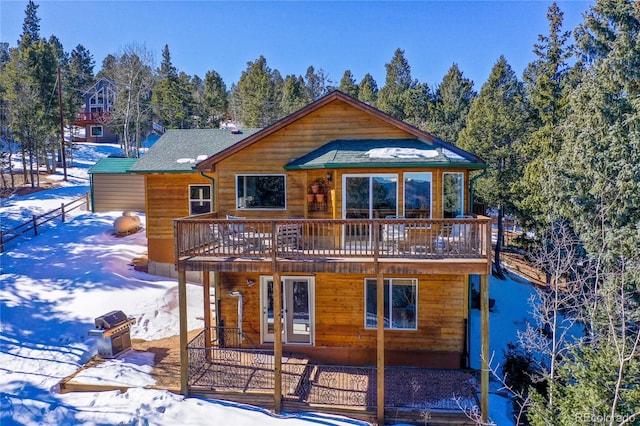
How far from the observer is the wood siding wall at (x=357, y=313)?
35.8 ft

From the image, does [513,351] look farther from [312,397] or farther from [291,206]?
[291,206]

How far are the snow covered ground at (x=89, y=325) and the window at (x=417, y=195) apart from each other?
15.6 feet

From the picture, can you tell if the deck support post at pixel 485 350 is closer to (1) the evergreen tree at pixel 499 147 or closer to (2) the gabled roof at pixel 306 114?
(2) the gabled roof at pixel 306 114

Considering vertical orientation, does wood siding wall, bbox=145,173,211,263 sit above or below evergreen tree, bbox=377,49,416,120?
below

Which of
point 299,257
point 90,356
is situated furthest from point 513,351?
point 90,356

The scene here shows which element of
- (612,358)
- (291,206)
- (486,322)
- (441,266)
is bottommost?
(612,358)

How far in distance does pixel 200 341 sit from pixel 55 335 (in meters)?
4.72

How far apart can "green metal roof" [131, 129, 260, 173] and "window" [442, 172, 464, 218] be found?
8724mm

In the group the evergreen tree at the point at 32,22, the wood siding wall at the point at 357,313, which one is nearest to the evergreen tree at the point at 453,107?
the wood siding wall at the point at 357,313

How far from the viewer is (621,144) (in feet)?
38.2

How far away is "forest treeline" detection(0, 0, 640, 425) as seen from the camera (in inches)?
336

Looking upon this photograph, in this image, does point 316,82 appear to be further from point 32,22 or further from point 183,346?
point 183,346

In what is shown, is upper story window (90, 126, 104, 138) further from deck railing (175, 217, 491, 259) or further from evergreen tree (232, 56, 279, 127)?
deck railing (175, 217, 491, 259)

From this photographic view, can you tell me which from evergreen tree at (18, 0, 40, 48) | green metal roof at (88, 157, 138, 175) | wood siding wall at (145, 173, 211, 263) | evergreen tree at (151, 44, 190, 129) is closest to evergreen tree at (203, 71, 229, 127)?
evergreen tree at (151, 44, 190, 129)
